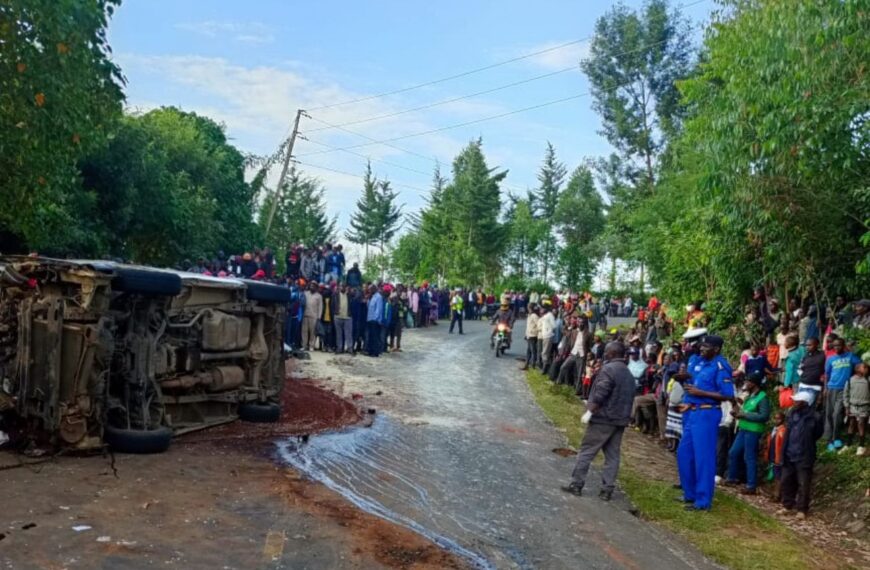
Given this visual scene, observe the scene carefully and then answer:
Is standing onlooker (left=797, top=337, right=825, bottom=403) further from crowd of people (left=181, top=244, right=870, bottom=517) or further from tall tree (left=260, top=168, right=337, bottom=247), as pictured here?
tall tree (left=260, top=168, right=337, bottom=247)

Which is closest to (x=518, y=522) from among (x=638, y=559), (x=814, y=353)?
(x=638, y=559)

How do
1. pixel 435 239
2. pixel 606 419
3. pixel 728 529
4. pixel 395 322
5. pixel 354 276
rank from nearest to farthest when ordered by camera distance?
pixel 728 529, pixel 606 419, pixel 395 322, pixel 354 276, pixel 435 239

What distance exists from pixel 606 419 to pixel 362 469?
277 centimetres

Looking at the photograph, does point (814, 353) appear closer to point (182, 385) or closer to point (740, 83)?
point (740, 83)

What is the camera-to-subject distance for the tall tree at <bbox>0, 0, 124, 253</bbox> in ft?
35.2

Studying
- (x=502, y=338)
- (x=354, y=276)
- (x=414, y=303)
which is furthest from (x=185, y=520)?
(x=414, y=303)

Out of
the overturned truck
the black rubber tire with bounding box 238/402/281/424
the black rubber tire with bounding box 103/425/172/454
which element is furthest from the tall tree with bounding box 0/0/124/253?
the black rubber tire with bounding box 103/425/172/454

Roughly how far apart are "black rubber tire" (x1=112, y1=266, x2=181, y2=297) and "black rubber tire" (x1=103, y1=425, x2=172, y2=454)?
56.5 inches

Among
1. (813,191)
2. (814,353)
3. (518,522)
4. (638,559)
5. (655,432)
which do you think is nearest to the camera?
(638,559)

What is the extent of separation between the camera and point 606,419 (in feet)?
30.2

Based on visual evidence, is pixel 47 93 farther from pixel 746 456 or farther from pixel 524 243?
pixel 524 243

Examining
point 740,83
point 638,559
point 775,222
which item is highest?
point 740,83

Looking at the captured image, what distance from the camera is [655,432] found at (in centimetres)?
1530

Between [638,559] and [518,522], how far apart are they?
1175mm
